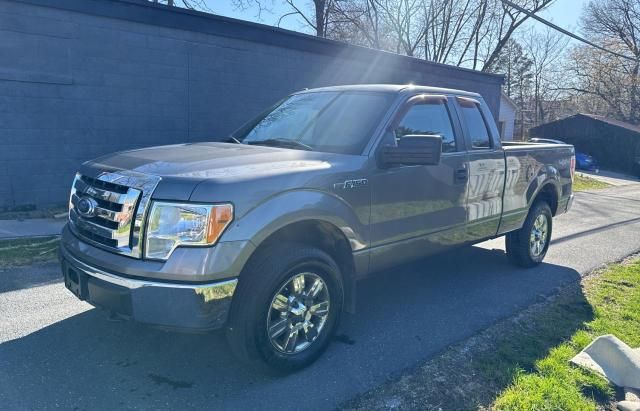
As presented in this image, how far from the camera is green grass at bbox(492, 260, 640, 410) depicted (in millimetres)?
2986

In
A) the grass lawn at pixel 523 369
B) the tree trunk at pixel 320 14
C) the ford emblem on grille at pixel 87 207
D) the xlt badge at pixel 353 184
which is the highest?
the tree trunk at pixel 320 14

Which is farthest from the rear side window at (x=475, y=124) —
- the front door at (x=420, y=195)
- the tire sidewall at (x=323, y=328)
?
the tire sidewall at (x=323, y=328)

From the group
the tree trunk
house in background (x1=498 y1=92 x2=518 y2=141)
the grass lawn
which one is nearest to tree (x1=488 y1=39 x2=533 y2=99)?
house in background (x1=498 y1=92 x2=518 y2=141)

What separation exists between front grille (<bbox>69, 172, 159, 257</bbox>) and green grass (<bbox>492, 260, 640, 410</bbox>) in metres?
2.46

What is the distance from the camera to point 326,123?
3953 millimetres

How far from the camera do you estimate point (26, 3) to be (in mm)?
7816

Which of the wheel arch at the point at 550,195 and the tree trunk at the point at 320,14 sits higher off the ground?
the tree trunk at the point at 320,14

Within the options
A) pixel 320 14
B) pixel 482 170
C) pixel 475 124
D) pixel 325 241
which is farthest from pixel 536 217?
pixel 320 14

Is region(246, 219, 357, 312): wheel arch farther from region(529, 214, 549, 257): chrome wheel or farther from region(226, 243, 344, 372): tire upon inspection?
region(529, 214, 549, 257): chrome wheel

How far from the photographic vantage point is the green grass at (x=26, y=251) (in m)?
5.44

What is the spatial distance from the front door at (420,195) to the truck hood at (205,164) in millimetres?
588

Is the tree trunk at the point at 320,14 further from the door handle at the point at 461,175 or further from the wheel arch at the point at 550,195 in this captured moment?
the door handle at the point at 461,175

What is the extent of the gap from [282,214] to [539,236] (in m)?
4.37

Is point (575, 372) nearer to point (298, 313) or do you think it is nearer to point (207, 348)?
point (298, 313)
